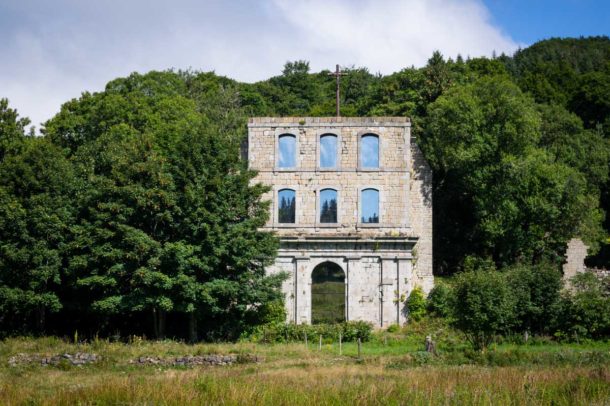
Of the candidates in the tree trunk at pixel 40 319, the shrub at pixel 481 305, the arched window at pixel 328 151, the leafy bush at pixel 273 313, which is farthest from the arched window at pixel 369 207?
the tree trunk at pixel 40 319

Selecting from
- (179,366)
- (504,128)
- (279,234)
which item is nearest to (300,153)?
(279,234)

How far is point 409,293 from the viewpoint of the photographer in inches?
1447

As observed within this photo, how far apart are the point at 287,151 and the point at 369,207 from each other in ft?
15.2

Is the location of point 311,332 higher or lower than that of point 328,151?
lower

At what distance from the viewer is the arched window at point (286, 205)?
37906mm

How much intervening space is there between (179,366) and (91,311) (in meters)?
9.21

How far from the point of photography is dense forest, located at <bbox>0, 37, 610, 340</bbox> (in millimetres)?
32312

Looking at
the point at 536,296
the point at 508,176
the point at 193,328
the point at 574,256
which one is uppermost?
the point at 508,176

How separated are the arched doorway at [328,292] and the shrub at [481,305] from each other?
7.87 m

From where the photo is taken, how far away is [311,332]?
34.1 metres

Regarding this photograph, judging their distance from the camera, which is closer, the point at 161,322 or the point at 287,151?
the point at 161,322

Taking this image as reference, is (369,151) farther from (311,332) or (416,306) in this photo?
(311,332)

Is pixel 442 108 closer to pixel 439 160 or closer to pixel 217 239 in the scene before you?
pixel 439 160

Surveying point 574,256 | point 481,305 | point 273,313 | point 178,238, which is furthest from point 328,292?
point 574,256
